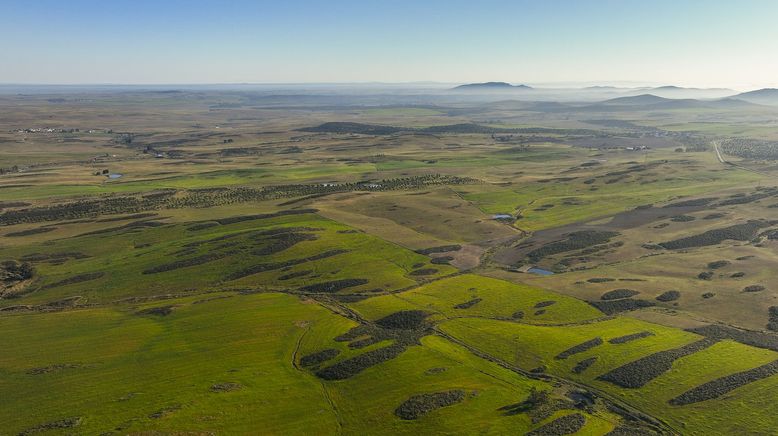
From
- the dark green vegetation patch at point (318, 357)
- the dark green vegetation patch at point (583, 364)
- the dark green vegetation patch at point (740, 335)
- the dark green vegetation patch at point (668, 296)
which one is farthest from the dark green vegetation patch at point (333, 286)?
the dark green vegetation patch at point (740, 335)

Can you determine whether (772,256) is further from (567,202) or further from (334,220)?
(334,220)

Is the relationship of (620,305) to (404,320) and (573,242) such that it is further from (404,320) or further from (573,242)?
(573,242)

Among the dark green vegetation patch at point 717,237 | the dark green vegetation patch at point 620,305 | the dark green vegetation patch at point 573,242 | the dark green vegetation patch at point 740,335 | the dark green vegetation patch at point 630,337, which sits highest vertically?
the dark green vegetation patch at point 717,237

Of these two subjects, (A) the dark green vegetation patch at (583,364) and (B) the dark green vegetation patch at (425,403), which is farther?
(A) the dark green vegetation patch at (583,364)

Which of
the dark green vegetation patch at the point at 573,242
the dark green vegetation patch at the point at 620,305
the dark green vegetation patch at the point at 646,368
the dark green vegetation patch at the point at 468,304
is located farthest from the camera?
the dark green vegetation patch at the point at 573,242

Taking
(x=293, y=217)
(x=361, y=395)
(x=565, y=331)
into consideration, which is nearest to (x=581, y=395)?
(x=565, y=331)

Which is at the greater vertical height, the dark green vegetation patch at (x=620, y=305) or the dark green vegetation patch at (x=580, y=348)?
the dark green vegetation patch at (x=620, y=305)

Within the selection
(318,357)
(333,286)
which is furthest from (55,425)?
(333,286)

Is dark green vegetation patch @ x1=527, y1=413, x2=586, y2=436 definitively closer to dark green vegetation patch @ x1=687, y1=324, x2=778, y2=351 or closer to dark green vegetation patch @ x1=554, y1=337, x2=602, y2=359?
dark green vegetation patch @ x1=554, y1=337, x2=602, y2=359

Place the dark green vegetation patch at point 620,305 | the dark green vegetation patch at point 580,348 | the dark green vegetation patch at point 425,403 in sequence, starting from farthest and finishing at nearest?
the dark green vegetation patch at point 620,305, the dark green vegetation patch at point 580,348, the dark green vegetation patch at point 425,403

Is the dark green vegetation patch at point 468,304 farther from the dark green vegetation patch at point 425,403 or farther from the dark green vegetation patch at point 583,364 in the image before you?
the dark green vegetation patch at point 425,403

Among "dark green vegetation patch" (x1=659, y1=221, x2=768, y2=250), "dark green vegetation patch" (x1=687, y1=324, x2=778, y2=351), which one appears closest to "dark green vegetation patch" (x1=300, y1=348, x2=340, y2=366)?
"dark green vegetation patch" (x1=687, y1=324, x2=778, y2=351)
